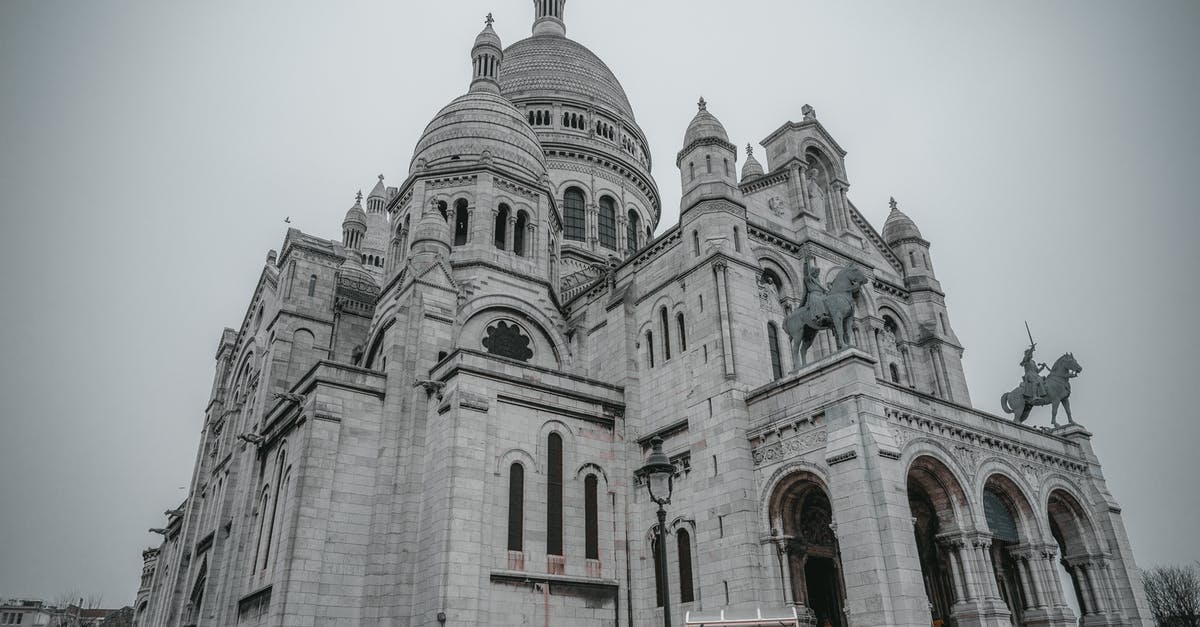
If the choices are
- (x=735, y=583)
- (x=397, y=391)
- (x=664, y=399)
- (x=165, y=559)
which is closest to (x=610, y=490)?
(x=664, y=399)

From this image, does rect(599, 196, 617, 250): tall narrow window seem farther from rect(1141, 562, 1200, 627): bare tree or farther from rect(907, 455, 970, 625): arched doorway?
rect(1141, 562, 1200, 627): bare tree

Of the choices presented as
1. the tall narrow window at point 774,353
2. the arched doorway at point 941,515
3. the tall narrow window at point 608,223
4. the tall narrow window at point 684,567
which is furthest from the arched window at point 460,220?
the arched doorway at point 941,515

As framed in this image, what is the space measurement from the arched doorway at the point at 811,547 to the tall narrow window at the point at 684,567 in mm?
3497

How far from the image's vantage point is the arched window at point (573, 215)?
4595cm

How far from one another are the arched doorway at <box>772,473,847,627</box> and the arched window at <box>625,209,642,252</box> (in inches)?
998

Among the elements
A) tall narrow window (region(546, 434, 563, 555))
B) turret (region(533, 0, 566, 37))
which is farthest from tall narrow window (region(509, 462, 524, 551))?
turret (region(533, 0, 566, 37))

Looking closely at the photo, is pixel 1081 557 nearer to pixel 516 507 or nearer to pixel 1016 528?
pixel 1016 528

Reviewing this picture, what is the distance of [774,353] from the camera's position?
28.4 meters

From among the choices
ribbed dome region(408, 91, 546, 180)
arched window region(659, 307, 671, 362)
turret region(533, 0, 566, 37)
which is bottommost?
arched window region(659, 307, 671, 362)

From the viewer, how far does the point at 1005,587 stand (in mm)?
26891

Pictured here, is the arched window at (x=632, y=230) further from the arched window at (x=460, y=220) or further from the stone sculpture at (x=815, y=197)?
the stone sculpture at (x=815, y=197)

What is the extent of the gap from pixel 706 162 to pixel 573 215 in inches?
691

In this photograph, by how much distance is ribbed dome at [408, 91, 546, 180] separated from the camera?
3578 centimetres

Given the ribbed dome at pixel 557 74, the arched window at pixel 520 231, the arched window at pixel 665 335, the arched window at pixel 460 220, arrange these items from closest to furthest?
the arched window at pixel 665 335
the arched window at pixel 460 220
the arched window at pixel 520 231
the ribbed dome at pixel 557 74
